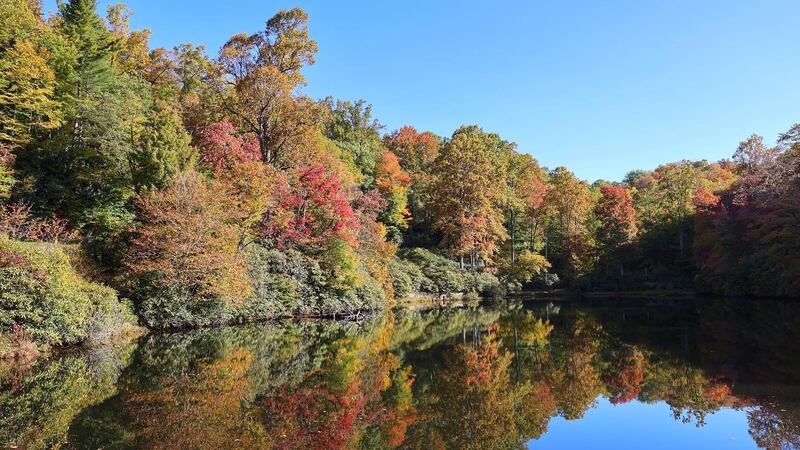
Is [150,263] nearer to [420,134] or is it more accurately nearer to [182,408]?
[182,408]

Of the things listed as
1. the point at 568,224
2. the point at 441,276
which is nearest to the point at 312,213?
the point at 441,276

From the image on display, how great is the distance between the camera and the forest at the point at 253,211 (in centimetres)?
1891

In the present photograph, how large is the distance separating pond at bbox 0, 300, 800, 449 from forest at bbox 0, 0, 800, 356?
3251 millimetres

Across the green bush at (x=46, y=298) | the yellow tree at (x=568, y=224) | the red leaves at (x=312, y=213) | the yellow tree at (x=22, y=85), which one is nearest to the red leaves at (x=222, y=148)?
the red leaves at (x=312, y=213)

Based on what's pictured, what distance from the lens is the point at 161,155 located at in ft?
69.2

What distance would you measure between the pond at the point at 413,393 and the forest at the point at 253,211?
3.25m

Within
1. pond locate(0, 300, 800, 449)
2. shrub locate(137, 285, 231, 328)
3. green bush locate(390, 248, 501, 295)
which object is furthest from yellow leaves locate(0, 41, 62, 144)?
green bush locate(390, 248, 501, 295)

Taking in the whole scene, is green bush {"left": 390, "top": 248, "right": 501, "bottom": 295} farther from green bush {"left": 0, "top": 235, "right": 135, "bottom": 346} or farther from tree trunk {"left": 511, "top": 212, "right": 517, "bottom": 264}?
green bush {"left": 0, "top": 235, "right": 135, "bottom": 346}

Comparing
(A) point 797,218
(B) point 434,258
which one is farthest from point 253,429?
(A) point 797,218

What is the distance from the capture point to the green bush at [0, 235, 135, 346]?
44.7 ft

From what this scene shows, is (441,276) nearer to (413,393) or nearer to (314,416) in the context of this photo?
(413,393)

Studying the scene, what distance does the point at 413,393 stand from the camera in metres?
9.84

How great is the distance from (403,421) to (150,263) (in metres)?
13.9

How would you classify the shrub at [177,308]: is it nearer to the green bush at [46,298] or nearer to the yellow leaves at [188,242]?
the yellow leaves at [188,242]
